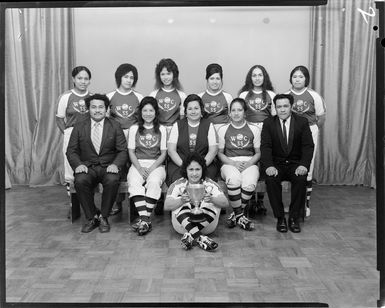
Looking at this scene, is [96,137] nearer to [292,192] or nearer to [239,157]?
[239,157]

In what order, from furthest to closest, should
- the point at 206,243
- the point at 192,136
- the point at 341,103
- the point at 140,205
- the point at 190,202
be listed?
1. the point at 341,103
2. the point at 192,136
3. the point at 140,205
4. the point at 190,202
5. the point at 206,243

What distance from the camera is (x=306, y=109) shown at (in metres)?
4.19

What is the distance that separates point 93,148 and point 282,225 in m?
1.65

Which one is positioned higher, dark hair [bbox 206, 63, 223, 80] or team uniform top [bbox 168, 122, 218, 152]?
dark hair [bbox 206, 63, 223, 80]

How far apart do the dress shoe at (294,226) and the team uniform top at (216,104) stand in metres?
1.08

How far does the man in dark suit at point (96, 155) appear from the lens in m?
3.82

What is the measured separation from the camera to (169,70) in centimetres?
418

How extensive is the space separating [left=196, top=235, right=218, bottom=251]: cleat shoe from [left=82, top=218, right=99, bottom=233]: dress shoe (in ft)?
3.06

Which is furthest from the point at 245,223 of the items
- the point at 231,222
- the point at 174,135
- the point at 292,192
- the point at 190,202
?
the point at 174,135

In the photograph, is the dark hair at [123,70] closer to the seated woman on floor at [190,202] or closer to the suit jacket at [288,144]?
the seated woman on floor at [190,202]

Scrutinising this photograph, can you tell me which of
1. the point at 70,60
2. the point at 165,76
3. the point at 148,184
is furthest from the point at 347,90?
the point at 70,60

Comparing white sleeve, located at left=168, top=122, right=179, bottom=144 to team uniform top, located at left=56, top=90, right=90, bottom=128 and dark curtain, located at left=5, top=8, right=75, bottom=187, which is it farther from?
dark curtain, located at left=5, top=8, right=75, bottom=187

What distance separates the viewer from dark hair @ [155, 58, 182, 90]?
4160 mm

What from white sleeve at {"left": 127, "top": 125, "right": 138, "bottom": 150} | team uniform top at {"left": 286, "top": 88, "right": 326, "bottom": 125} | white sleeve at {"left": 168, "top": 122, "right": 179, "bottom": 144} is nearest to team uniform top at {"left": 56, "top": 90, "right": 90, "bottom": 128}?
white sleeve at {"left": 127, "top": 125, "right": 138, "bottom": 150}
